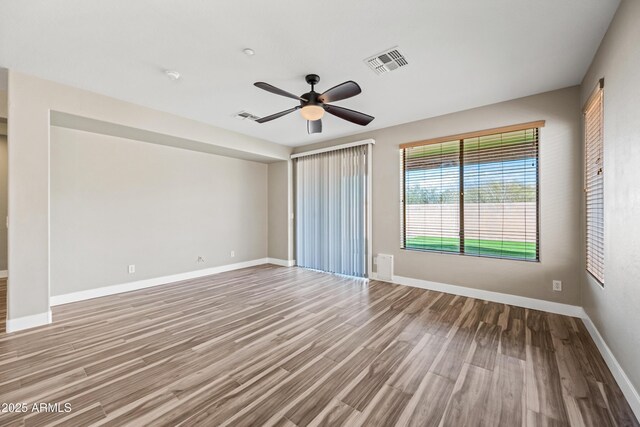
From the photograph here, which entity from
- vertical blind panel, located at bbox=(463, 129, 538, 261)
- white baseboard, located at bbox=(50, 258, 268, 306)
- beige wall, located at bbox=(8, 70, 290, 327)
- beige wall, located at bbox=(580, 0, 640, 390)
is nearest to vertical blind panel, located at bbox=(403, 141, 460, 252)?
vertical blind panel, located at bbox=(463, 129, 538, 261)

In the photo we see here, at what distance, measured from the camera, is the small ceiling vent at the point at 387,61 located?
2498 millimetres

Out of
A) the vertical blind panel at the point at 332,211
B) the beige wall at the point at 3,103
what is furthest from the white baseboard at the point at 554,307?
the beige wall at the point at 3,103

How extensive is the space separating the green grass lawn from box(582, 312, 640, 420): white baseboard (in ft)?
3.48

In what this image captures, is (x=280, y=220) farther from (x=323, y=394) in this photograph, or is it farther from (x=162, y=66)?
(x=323, y=394)

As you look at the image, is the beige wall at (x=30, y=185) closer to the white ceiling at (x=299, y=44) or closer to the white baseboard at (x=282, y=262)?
the white ceiling at (x=299, y=44)

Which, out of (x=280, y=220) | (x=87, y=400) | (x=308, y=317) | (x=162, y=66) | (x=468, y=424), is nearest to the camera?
(x=468, y=424)

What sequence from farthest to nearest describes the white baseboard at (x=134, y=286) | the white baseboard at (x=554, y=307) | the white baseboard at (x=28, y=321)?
the white baseboard at (x=134, y=286)
the white baseboard at (x=28, y=321)
the white baseboard at (x=554, y=307)

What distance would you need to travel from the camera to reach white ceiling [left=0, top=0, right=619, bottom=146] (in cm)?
196

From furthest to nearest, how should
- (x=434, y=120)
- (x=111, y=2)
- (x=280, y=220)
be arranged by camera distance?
(x=280, y=220), (x=434, y=120), (x=111, y=2)

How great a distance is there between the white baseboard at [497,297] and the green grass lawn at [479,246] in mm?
540

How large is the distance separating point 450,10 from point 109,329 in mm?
4386

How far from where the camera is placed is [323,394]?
5.93ft

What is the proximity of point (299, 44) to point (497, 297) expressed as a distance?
400 cm

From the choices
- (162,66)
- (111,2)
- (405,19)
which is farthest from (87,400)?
(405,19)
